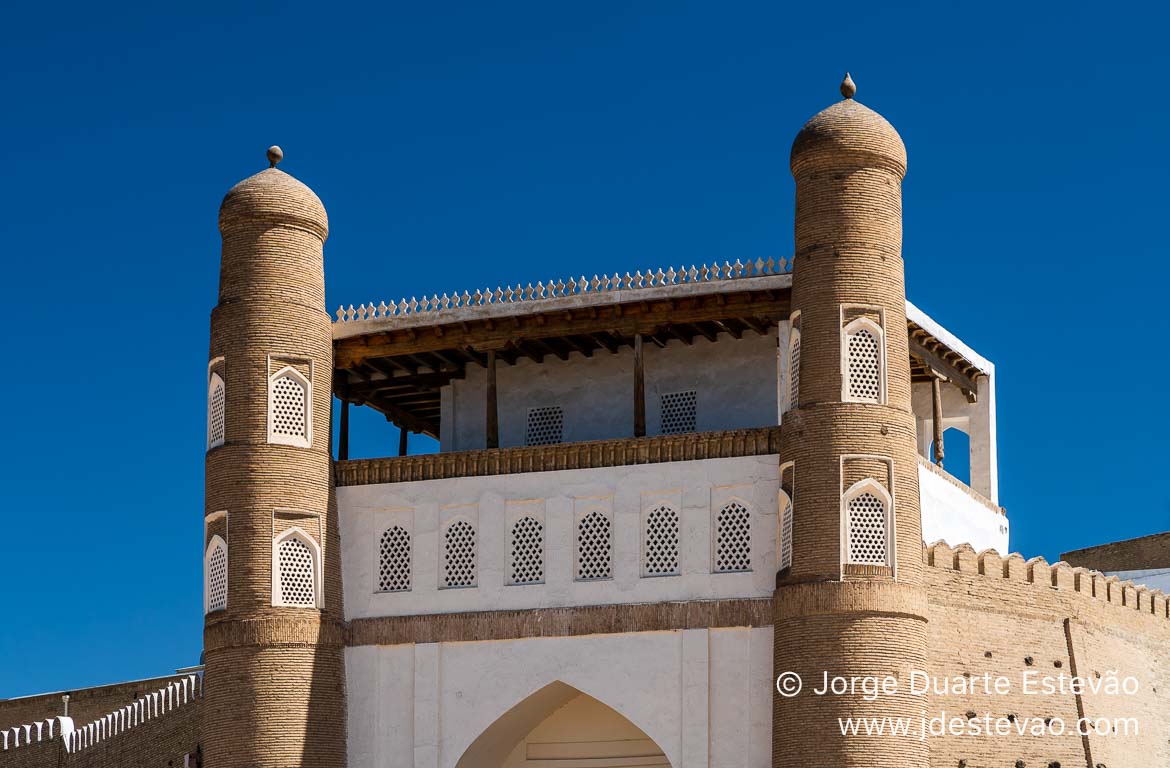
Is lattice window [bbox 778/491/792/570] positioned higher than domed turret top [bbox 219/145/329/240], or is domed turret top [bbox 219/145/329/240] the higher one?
domed turret top [bbox 219/145/329/240]

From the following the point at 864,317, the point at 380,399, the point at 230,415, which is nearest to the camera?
the point at 864,317

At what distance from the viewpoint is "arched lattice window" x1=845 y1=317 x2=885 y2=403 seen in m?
21.7

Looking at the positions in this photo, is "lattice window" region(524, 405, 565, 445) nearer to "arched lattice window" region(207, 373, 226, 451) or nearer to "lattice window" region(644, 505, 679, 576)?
"lattice window" region(644, 505, 679, 576)

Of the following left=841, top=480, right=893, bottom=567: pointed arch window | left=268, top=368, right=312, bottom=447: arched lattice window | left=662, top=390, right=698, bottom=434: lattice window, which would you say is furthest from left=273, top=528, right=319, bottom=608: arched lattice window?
left=841, top=480, right=893, bottom=567: pointed arch window

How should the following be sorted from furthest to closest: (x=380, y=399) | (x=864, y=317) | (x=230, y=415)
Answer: (x=380, y=399) → (x=230, y=415) → (x=864, y=317)

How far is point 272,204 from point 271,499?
3.38 m

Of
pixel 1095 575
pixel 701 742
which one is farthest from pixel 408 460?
pixel 1095 575

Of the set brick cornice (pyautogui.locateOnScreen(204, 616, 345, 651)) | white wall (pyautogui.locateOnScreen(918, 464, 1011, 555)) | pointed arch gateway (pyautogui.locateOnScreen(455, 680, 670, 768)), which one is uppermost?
white wall (pyautogui.locateOnScreen(918, 464, 1011, 555))

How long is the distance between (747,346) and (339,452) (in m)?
5.00

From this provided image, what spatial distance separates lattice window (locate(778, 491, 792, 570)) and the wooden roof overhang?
7.63ft

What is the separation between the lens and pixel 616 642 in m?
22.6

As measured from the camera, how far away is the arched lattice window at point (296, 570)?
23062 millimetres

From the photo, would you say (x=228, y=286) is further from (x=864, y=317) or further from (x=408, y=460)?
(x=864, y=317)

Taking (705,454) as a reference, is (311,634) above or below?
below
